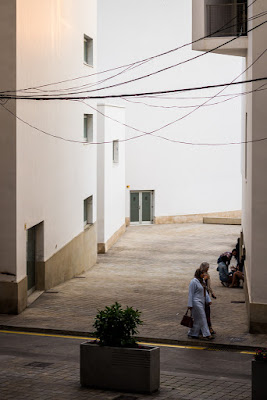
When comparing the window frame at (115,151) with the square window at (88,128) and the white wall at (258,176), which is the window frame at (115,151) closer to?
the square window at (88,128)

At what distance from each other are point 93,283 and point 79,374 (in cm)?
1113

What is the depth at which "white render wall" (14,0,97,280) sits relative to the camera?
Answer: 64.0 feet

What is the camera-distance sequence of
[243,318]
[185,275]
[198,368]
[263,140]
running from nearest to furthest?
1. [198,368]
2. [263,140]
3. [243,318]
4. [185,275]

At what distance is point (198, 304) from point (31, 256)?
655 cm

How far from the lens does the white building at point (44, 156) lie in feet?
62.0

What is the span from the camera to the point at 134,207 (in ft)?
145

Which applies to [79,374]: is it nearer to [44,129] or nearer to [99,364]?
[99,364]

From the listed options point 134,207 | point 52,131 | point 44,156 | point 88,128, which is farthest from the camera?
point 134,207

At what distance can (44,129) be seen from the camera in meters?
21.9

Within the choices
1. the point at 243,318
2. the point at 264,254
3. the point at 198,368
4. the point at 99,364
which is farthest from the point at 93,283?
the point at 99,364

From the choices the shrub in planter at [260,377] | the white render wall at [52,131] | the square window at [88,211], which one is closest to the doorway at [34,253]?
the white render wall at [52,131]

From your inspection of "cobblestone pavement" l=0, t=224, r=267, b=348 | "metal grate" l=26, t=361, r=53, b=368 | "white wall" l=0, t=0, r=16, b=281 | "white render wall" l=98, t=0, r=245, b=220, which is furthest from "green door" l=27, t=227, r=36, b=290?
"white render wall" l=98, t=0, r=245, b=220

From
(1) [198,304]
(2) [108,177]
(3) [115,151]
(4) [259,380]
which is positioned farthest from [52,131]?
(3) [115,151]

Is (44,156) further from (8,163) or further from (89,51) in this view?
(89,51)
